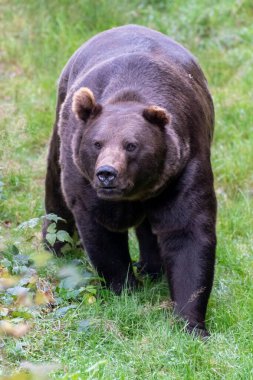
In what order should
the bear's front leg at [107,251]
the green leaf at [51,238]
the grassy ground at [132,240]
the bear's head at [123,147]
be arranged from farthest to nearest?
the bear's front leg at [107,251] → the green leaf at [51,238] → the bear's head at [123,147] → the grassy ground at [132,240]

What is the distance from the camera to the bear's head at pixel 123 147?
218 inches

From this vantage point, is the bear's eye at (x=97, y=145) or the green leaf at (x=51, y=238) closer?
the bear's eye at (x=97, y=145)

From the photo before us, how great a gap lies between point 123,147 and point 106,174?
0.28 meters

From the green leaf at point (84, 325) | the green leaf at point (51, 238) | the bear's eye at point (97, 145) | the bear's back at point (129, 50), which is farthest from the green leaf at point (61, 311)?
the bear's back at point (129, 50)

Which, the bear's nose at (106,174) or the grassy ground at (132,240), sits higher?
the bear's nose at (106,174)

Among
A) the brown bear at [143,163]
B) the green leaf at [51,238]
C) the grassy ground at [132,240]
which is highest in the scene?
the brown bear at [143,163]

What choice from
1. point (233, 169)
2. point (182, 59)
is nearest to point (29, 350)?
point (182, 59)

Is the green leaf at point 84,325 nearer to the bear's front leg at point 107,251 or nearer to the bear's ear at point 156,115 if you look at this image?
the bear's front leg at point 107,251

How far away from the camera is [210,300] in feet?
21.4

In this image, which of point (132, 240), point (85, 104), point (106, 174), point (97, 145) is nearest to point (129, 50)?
point (85, 104)

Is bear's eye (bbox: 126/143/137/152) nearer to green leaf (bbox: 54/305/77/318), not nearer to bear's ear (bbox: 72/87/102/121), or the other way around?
bear's ear (bbox: 72/87/102/121)

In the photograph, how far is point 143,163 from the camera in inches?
225

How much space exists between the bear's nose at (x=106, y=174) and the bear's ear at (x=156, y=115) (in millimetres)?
533

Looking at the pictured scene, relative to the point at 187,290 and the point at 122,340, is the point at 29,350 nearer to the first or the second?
the point at 122,340
